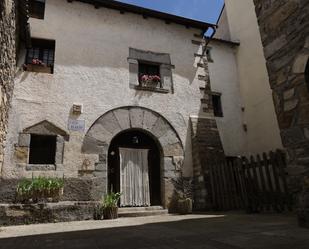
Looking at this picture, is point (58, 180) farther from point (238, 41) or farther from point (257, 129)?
point (238, 41)

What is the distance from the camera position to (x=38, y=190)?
5461 mm

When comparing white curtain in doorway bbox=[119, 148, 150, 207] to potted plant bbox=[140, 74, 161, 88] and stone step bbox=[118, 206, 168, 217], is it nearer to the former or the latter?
stone step bbox=[118, 206, 168, 217]

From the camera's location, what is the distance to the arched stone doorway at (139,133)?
6.49m

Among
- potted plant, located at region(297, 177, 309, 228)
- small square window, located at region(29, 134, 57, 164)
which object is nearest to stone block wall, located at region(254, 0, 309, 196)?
potted plant, located at region(297, 177, 309, 228)

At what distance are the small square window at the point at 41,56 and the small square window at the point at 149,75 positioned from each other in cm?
246

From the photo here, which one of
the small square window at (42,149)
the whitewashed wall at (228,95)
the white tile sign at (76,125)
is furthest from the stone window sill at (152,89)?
the small square window at (42,149)

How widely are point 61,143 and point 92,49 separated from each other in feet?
A: 9.35

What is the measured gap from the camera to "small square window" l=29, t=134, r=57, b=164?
6.21 m

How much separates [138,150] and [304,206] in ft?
15.4

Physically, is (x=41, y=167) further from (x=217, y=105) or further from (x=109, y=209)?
(x=217, y=105)

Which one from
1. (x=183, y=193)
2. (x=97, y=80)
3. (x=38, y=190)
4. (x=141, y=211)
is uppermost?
(x=97, y=80)

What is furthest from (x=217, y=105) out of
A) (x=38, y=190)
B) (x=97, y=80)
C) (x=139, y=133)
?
(x=38, y=190)

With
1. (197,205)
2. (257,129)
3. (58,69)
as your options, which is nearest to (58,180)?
(58,69)

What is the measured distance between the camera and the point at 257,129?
347 inches
